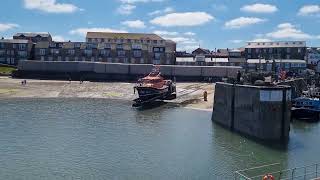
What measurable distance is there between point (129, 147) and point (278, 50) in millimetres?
116409

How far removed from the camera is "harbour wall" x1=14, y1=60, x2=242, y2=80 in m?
108

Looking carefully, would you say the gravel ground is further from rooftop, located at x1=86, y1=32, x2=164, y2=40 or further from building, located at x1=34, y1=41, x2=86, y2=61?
rooftop, located at x1=86, y1=32, x2=164, y2=40

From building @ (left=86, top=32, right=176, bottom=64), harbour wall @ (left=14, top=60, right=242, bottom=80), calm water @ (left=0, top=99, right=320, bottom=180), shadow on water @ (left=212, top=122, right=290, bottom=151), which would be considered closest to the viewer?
calm water @ (left=0, top=99, right=320, bottom=180)

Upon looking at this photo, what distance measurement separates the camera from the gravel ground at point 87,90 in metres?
83.3

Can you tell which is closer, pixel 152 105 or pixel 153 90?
pixel 152 105

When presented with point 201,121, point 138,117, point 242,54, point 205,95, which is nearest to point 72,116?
point 138,117

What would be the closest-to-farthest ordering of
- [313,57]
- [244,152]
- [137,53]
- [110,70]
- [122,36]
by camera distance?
1. [244,152]
2. [110,70]
3. [137,53]
4. [313,57]
5. [122,36]

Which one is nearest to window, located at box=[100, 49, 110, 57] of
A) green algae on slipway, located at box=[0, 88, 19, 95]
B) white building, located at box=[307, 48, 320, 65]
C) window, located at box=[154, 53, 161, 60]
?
window, located at box=[154, 53, 161, 60]

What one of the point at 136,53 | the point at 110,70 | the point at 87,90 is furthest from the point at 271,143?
the point at 136,53

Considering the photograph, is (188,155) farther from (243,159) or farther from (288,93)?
(288,93)

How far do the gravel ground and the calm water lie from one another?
16.7 m

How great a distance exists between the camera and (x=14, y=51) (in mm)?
135625

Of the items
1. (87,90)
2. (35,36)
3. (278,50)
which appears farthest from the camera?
(35,36)

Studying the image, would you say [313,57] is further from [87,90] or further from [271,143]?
[271,143]
